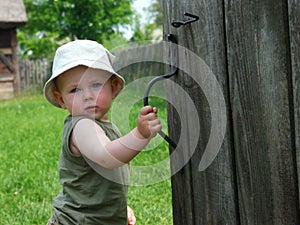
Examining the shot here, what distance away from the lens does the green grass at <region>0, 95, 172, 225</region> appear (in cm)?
340

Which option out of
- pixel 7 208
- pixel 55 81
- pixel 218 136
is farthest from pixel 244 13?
pixel 7 208

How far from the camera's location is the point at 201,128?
5.67ft

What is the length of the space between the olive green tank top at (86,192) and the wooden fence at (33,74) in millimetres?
17918

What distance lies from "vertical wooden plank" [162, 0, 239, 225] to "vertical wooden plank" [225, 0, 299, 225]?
53 mm

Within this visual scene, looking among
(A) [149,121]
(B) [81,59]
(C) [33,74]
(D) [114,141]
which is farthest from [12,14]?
(A) [149,121]

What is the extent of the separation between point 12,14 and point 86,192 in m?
15.8

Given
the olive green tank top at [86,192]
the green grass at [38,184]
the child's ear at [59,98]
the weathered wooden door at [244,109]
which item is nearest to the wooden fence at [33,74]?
the green grass at [38,184]

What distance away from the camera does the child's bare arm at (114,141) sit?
1.68m

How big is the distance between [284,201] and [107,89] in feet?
2.85

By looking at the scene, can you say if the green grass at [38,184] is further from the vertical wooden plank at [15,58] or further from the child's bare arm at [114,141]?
the vertical wooden plank at [15,58]

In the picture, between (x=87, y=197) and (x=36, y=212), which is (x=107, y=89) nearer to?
(x=87, y=197)

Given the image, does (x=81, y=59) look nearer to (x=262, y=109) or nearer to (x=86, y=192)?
(x=86, y=192)

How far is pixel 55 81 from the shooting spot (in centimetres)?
205

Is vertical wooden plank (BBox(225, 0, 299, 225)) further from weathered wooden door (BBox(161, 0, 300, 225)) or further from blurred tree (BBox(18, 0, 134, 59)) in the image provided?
blurred tree (BBox(18, 0, 134, 59))
